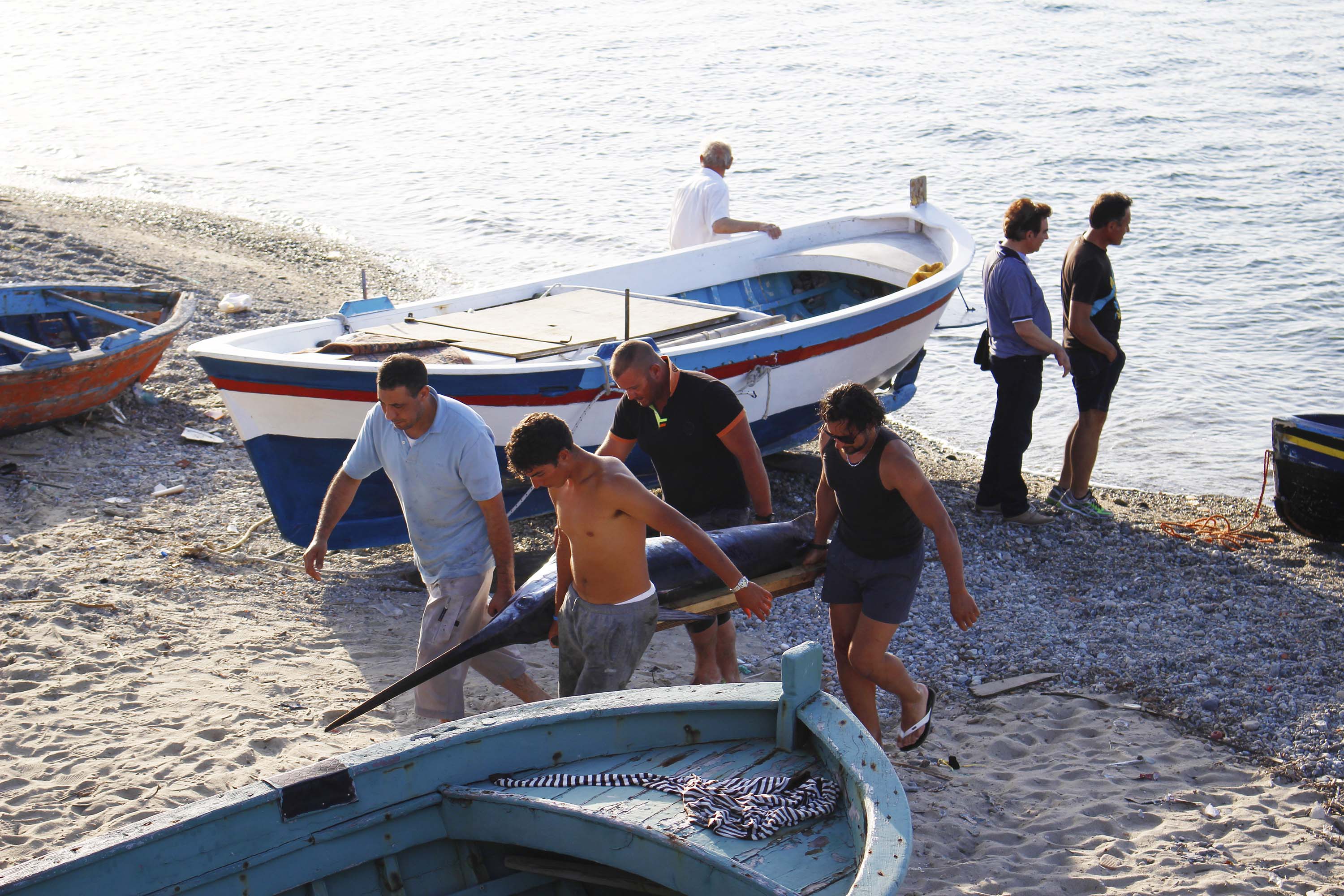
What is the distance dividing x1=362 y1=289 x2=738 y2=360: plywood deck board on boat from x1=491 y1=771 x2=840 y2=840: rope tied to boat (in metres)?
3.93

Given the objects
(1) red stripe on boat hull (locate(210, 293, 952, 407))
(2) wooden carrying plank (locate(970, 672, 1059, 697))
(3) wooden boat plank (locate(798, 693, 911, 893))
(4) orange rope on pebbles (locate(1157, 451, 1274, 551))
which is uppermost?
(1) red stripe on boat hull (locate(210, 293, 952, 407))

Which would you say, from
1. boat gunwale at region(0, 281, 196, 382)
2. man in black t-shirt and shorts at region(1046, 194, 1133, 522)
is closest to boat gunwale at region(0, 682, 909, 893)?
man in black t-shirt and shorts at region(1046, 194, 1133, 522)

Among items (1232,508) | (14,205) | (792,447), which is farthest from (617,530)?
(14,205)

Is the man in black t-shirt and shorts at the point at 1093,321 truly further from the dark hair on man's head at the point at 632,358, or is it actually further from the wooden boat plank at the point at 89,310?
the wooden boat plank at the point at 89,310

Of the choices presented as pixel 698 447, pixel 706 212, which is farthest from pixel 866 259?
pixel 698 447

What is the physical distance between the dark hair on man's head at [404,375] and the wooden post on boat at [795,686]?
1.95m

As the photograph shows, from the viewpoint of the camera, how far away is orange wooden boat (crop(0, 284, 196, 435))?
830 cm

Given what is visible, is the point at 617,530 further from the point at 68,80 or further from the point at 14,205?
the point at 68,80

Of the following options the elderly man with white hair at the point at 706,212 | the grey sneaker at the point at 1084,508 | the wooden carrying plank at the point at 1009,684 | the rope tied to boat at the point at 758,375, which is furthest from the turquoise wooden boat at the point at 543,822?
the elderly man with white hair at the point at 706,212

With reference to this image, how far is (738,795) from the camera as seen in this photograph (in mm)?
3709

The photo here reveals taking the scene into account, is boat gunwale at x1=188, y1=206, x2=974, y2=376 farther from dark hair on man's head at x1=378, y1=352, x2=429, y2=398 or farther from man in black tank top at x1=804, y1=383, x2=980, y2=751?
man in black tank top at x1=804, y1=383, x2=980, y2=751

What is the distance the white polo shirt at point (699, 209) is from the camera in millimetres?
9594

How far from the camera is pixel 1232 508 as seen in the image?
9.58 metres

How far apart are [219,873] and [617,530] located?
182cm
